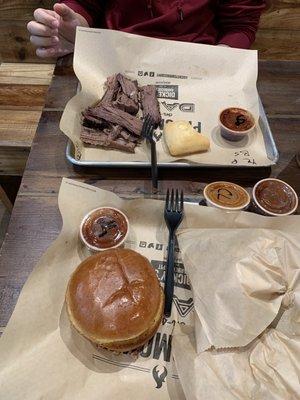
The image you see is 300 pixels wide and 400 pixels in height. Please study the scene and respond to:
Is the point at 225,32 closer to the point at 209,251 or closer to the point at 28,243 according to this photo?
the point at 209,251

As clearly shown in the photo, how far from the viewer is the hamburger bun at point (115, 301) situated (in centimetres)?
100

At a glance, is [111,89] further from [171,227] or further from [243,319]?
[243,319]

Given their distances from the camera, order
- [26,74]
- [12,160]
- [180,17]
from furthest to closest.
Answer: [26,74], [12,160], [180,17]

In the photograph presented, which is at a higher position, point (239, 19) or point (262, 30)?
point (239, 19)

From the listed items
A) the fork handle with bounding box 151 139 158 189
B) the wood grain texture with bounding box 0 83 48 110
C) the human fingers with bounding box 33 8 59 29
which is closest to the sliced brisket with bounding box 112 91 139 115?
the fork handle with bounding box 151 139 158 189

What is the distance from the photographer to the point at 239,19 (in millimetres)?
2094

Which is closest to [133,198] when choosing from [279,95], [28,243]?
[28,243]

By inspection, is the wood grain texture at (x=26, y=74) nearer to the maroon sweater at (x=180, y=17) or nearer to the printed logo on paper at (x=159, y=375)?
the maroon sweater at (x=180, y=17)

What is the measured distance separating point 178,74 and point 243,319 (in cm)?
138

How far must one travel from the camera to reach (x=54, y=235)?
1.30 metres

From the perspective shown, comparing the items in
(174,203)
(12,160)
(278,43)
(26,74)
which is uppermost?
(174,203)

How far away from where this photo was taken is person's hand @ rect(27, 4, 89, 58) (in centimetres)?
178

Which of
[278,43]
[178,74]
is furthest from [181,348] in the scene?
[278,43]

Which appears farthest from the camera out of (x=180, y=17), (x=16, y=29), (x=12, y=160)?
(x=16, y=29)
